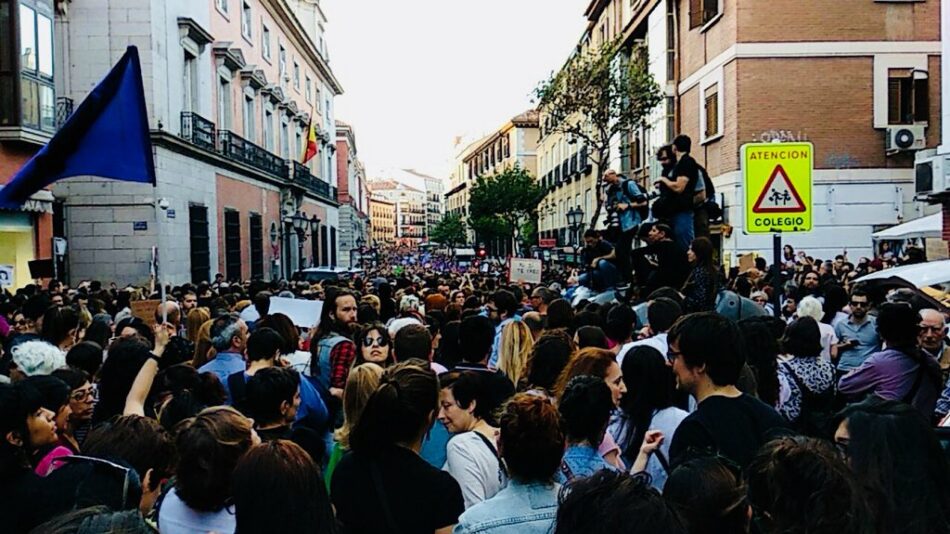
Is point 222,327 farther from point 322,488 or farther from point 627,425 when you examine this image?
point 322,488

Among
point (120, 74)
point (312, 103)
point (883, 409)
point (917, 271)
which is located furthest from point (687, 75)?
point (312, 103)

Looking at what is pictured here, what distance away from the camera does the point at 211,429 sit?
146 inches

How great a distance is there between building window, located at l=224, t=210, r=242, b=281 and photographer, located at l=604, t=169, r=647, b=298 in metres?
Result: 22.0

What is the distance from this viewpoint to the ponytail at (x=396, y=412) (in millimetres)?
3947

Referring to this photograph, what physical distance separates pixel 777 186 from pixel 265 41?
35.6 metres

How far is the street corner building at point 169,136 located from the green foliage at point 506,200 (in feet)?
59.5

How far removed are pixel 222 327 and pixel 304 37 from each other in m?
44.1

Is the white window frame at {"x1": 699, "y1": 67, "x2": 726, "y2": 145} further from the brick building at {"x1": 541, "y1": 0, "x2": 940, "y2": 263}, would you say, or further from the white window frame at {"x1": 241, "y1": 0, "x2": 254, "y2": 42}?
the white window frame at {"x1": 241, "y1": 0, "x2": 254, "y2": 42}

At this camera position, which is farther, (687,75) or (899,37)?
(687,75)

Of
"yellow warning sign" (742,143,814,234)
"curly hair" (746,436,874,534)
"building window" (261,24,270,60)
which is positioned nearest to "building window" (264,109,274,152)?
"building window" (261,24,270,60)

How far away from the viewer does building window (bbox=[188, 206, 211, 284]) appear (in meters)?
27.0

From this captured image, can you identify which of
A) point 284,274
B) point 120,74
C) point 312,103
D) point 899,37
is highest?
point 312,103

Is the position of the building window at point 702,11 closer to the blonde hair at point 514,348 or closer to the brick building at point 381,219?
the blonde hair at point 514,348

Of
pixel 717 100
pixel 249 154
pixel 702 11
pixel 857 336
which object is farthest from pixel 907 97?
pixel 249 154
